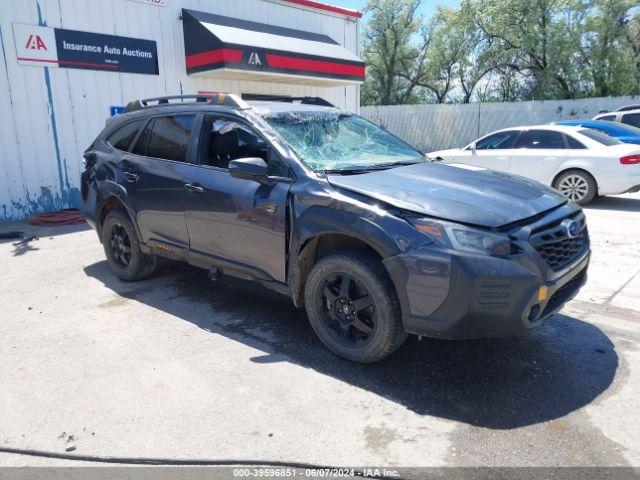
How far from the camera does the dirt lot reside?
2.69 m

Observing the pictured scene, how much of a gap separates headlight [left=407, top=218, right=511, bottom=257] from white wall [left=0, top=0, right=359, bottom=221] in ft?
28.2

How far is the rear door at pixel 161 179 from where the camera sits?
452 centimetres

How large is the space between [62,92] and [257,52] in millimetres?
4030

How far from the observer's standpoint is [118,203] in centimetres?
533

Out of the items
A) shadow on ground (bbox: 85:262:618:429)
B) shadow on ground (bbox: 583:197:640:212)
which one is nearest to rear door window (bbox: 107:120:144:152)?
shadow on ground (bbox: 85:262:618:429)

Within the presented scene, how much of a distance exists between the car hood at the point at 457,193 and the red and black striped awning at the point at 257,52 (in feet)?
26.0

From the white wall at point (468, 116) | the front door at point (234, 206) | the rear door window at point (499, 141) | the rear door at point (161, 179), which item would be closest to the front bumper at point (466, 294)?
the front door at point (234, 206)

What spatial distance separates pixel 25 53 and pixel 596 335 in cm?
955

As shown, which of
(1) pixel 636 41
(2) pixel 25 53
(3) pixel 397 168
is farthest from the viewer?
(1) pixel 636 41

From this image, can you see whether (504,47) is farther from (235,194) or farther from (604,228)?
(235,194)

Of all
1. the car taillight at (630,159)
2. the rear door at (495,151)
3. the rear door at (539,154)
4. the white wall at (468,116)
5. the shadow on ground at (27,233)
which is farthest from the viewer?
the white wall at (468,116)

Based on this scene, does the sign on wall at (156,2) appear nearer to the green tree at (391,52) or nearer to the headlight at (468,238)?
the headlight at (468,238)

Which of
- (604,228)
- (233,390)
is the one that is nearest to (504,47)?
(604,228)

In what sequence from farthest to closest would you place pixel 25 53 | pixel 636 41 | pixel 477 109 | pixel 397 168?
pixel 636 41 < pixel 477 109 < pixel 25 53 < pixel 397 168
